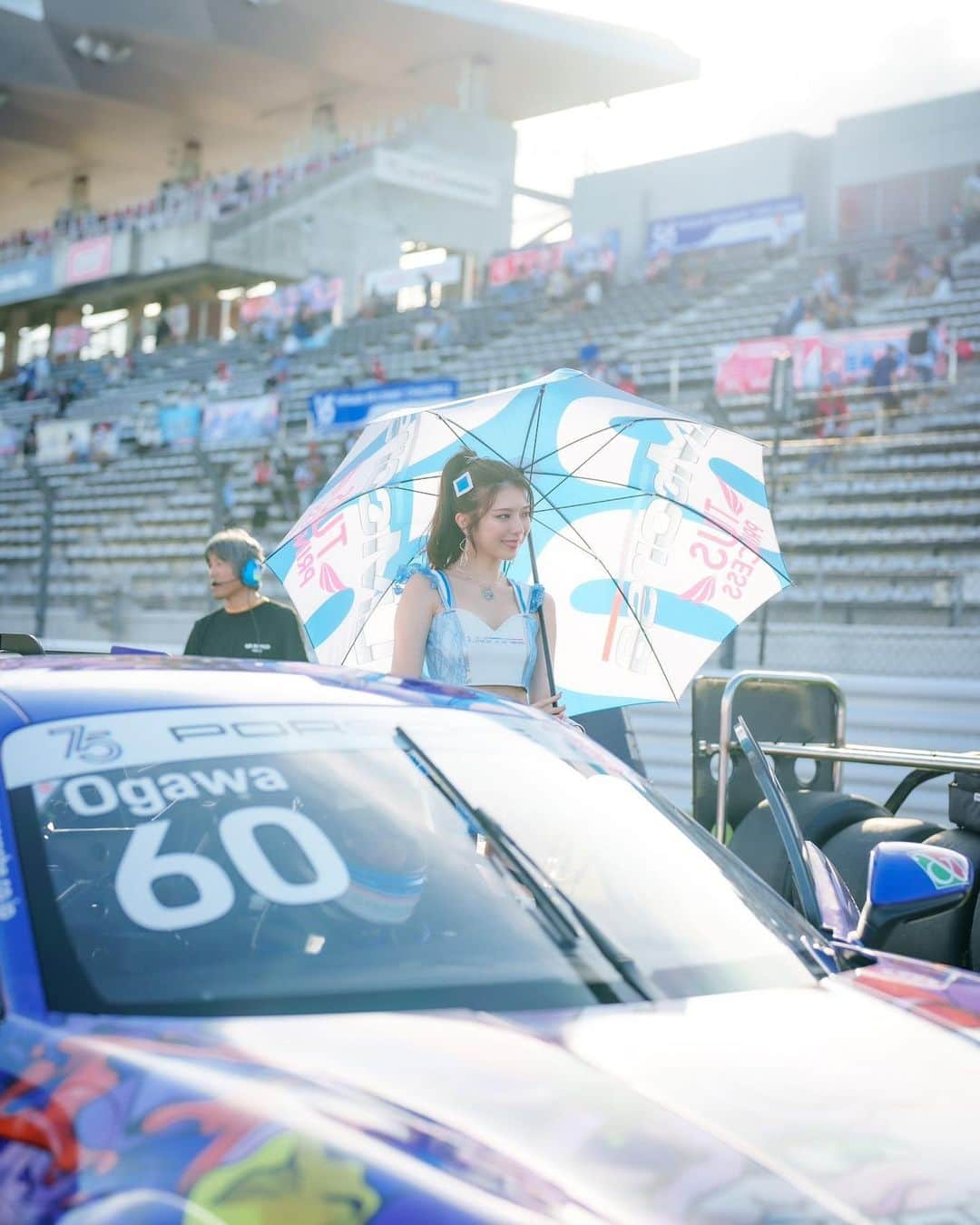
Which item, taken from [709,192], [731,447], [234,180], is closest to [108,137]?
[234,180]

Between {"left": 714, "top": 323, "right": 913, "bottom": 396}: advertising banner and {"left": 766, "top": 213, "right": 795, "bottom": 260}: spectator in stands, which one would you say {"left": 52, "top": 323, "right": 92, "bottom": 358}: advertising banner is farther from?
{"left": 714, "top": 323, "right": 913, "bottom": 396}: advertising banner

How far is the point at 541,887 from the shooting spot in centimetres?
215

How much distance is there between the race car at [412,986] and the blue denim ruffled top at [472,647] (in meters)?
1.41

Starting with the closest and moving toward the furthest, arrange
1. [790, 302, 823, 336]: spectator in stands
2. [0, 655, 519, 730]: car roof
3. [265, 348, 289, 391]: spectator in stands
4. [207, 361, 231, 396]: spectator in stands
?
[0, 655, 519, 730]: car roof
[790, 302, 823, 336]: spectator in stands
[265, 348, 289, 391]: spectator in stands
[207, 361, 231, 396]: spectator in stands

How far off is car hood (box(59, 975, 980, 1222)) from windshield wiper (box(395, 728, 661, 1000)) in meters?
0.10

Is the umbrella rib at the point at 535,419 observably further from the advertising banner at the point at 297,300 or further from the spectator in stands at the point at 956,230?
the advertising banner at the point at 297,300

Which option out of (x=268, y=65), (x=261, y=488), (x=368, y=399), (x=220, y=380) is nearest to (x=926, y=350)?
(x=368, y=399)

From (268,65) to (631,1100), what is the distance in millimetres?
38424

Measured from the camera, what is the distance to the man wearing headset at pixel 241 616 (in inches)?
242

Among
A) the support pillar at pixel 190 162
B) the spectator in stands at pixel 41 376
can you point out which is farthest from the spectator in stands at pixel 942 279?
the support pillar at pixel 190 162

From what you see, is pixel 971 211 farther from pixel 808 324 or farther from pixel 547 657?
pixel 547 657

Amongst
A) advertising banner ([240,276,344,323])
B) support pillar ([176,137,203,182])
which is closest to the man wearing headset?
advertising banner ([240,276,344,323])

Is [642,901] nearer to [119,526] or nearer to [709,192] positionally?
[119,526]

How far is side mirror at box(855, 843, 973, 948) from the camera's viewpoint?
95.3 inches
